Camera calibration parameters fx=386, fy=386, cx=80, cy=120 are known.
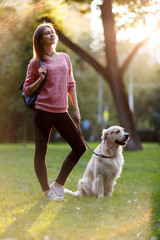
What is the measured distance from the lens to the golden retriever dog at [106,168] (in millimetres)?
5613

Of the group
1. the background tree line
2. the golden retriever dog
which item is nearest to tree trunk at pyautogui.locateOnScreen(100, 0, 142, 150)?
the background tree line

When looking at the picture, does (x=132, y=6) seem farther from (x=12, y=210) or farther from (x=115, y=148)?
(x=12, y=210)

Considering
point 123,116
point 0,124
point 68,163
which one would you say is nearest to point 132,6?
point 123,116

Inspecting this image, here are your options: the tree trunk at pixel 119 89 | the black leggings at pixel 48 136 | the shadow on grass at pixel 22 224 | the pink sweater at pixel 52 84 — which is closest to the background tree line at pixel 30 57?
the tree trunk at pixel 119 89

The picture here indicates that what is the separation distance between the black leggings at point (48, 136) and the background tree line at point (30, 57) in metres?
3.96

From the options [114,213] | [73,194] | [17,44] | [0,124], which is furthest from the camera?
[0,124]

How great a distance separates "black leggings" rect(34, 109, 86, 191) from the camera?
15.7 ft

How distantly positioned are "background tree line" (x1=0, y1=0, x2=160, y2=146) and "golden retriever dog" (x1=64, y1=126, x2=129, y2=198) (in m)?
3.79

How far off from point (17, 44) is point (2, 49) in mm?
1019

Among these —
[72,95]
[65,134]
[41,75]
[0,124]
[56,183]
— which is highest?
[41,75]

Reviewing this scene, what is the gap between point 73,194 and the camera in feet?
18.8

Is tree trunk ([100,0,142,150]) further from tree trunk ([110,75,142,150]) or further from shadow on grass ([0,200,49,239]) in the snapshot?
shadow on grass ([0,200,49,239])

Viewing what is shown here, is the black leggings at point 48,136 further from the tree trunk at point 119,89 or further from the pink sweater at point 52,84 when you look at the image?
the tree trunk at point 119,89

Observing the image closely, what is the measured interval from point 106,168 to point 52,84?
159 centimetres
